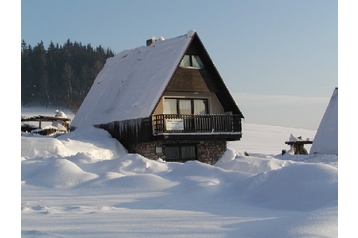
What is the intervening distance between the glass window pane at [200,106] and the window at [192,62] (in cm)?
177

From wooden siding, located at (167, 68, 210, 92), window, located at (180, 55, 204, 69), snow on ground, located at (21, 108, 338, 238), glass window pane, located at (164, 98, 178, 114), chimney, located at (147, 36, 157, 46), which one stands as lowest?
snow on ground, located at (21, 108, 338, 238)

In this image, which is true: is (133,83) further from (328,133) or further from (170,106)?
(328,133)

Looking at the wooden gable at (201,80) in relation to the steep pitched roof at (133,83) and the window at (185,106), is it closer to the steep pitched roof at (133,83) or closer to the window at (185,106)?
the steep pitched roof at (133,83)

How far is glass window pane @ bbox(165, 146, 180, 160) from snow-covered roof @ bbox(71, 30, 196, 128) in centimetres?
234

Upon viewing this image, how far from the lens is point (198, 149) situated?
24.5 metres

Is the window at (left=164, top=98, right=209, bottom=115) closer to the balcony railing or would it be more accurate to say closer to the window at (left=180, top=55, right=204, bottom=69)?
the balcony railing

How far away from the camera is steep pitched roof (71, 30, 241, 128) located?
76.3ft

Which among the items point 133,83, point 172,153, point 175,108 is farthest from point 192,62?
point 172,153

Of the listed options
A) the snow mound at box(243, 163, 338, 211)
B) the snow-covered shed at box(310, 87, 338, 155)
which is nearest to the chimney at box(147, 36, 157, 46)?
the snow-covered shed at box(310, 87, 338, 155)

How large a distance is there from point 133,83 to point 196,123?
14.3ft

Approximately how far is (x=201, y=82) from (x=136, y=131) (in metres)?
4.07
